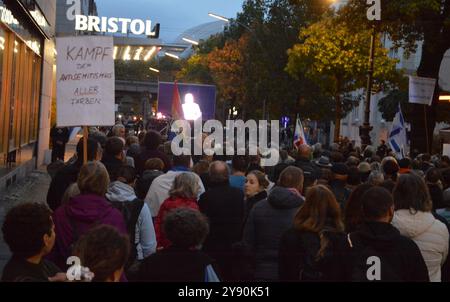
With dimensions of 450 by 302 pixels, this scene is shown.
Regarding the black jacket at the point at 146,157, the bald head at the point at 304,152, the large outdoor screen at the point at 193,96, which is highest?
the large outdoor screen at the point at 193,96

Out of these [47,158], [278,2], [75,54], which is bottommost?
[47,158]

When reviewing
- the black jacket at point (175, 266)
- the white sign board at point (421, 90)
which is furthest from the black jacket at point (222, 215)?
the white sign board at point (421, 90)

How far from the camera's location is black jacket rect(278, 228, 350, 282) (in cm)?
536

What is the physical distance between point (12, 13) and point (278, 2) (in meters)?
29.9

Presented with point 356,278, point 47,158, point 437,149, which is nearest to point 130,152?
point 356,278

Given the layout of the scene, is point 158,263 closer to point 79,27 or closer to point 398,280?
point 398,280

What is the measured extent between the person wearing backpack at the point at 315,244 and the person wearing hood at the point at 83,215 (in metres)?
1.19

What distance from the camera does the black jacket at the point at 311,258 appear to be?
5.36 metres

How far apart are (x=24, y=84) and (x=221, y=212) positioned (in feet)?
48.0

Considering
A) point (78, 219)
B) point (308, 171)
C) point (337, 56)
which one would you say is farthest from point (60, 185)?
point (337, 56)

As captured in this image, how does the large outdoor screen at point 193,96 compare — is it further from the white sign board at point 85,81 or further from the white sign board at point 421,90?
the white sign board at point 85,81

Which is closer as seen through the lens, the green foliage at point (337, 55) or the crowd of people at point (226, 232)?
the crowd of people at point (226, 232)

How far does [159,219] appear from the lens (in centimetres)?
736

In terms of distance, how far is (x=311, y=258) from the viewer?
5535mm
